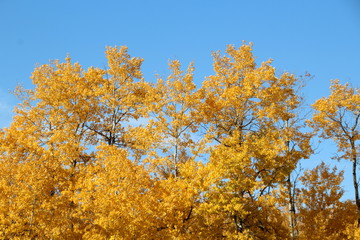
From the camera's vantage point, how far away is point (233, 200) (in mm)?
15328

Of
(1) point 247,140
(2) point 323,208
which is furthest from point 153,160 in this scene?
(2) point 323,208

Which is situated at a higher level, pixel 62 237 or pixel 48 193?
pixel 48 193

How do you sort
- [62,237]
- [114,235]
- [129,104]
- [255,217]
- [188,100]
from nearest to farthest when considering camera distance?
[114,235] < [62,237] < [255,217] < [188,100] < [129,104]

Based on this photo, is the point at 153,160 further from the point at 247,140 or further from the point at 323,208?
the point at 323,208

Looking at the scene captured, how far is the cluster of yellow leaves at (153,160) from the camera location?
15.7 meters

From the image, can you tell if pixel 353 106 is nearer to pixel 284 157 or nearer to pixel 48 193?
pixel 284 157

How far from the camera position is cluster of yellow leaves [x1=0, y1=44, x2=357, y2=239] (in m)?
15.7

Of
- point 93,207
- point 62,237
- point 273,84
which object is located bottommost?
point 62,237

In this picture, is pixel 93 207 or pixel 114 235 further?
pixel 93 207

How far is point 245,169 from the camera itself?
56.1ft

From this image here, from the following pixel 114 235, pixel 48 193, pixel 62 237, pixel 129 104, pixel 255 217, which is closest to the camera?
pixel 114 235

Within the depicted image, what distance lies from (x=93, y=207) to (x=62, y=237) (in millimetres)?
1780

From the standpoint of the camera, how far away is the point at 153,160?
65.6ft

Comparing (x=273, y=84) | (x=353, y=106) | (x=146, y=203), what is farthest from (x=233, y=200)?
(x=353, y=106)
